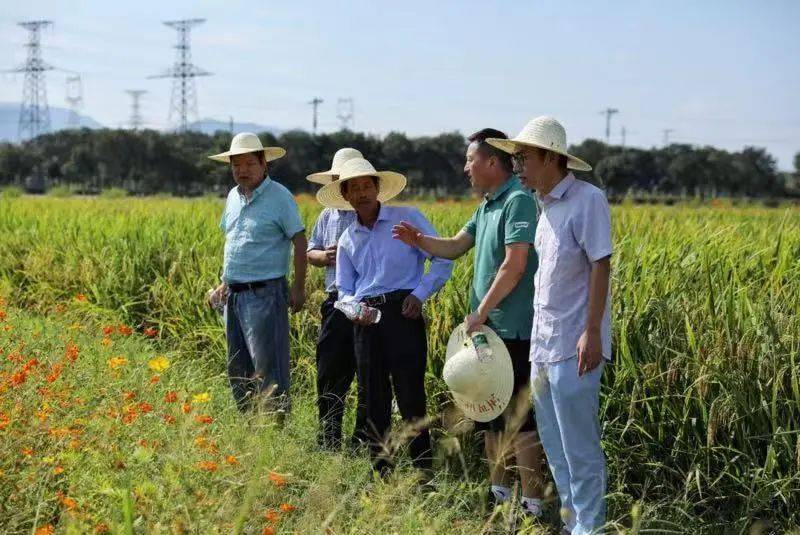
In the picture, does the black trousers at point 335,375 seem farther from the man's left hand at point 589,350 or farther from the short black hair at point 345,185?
the man's left hand at point 589,350

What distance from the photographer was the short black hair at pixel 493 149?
3512 mm

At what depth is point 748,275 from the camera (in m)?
4.66

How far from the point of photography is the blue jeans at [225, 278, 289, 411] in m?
4.42

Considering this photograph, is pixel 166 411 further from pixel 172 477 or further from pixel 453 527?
pixel 453 527

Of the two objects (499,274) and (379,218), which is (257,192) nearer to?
(379,218)

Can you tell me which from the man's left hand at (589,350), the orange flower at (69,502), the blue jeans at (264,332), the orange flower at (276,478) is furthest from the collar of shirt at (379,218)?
the orange flower at (69,502)

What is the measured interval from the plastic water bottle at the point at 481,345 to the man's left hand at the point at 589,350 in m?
0.46

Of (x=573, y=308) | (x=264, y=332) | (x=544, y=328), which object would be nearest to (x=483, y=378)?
(x=544, y=328)

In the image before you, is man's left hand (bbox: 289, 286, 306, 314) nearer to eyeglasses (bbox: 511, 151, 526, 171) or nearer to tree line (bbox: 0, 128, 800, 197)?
eyeglasses (bbox: 511, 151, 526, 171)

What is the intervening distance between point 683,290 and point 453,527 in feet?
5.06

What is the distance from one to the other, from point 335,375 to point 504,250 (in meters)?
1.18

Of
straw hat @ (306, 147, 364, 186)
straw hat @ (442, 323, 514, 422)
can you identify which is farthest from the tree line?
straw hat @ (442, 323, 514, 422)

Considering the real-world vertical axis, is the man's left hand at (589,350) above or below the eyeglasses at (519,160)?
below

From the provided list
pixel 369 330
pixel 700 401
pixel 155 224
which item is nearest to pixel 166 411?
pixel 369 330
